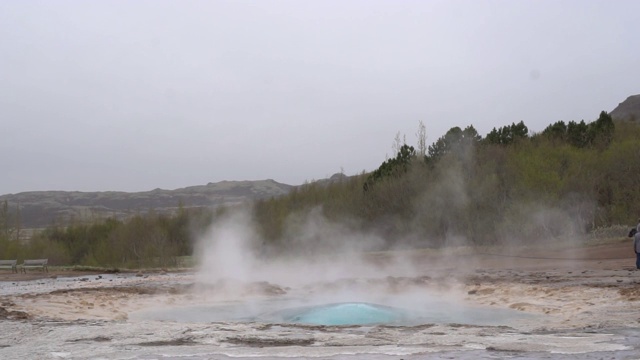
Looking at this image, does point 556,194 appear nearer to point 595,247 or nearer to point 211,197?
point 595,247

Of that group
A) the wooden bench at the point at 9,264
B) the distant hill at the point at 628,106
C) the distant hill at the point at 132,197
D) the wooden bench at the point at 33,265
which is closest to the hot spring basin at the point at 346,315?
the wooden bench at the point at 33,265

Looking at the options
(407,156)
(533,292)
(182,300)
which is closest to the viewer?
(533,292)

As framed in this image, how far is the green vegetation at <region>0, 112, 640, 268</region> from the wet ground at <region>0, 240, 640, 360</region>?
11.0 m

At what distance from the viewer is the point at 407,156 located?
161 feet

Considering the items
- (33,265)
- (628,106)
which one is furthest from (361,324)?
(628,106)

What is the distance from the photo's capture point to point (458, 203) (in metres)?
37.7

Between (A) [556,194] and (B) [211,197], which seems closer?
(A) [556,194]

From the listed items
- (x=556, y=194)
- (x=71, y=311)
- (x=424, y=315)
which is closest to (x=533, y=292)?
(x=424, y=315)

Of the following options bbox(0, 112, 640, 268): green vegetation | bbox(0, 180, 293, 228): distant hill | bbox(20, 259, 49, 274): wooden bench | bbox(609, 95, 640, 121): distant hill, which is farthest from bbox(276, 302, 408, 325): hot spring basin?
bbox(0, 180, 293, 228): distant hill

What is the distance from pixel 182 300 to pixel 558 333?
37.9ft

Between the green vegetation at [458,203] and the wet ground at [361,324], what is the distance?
1099cm

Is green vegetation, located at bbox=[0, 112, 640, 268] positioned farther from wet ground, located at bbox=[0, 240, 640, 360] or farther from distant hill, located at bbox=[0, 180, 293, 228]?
distant hill, located at bbox=[0, 180, 293, 228]

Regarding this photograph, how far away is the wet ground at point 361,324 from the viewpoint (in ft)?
25.7

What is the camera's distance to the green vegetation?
34.7 m
